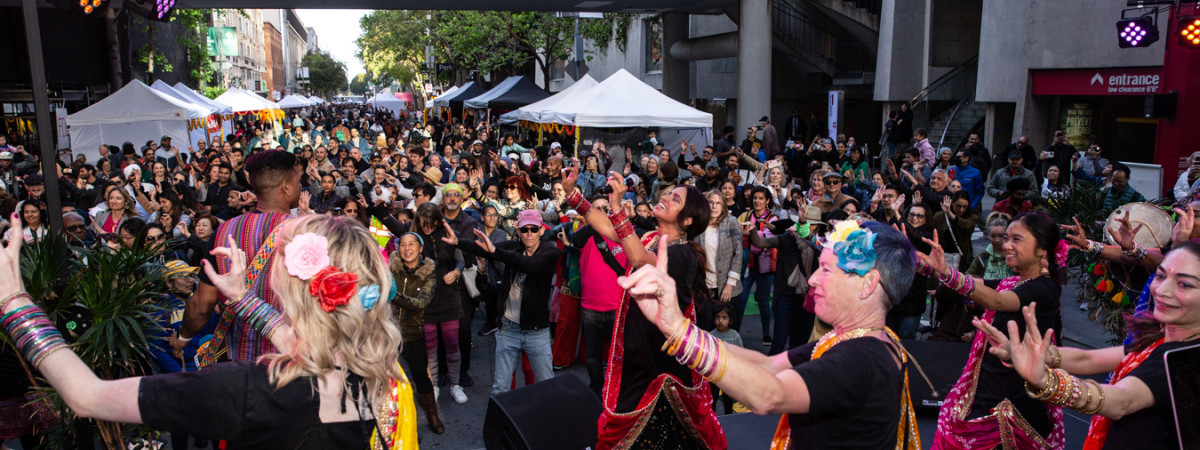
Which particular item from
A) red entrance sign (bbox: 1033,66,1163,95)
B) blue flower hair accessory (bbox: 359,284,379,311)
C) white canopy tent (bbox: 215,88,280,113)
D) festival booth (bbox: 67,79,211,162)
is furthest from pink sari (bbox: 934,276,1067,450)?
white canopy tent (bbox: 215,88,280,113)

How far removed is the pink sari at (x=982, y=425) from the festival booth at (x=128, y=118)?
17501mm

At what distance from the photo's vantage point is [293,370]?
2240 millimetres

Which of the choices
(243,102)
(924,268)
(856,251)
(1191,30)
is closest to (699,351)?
(856,251)

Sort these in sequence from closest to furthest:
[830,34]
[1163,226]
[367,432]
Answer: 1. [367,432]
2. [1163,226]
3. [830,34]

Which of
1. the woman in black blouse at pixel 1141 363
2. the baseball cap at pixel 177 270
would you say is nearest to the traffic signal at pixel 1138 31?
the woman in black blouse at pixel 1141 363

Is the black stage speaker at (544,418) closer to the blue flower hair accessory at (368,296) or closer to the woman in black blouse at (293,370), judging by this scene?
the woman in black blouse at (293,370)

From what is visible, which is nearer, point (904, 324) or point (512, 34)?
A: point (904, 324)

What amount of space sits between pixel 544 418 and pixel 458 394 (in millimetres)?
2166

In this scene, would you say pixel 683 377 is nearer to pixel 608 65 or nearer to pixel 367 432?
pixel 367 432

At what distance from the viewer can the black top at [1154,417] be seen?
2732 mm

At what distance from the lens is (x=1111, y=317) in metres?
6.75

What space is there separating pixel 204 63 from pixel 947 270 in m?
35.9

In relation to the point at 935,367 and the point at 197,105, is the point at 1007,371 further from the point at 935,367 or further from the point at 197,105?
the point at 197,105

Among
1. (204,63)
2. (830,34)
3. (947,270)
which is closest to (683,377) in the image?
(947,270)
